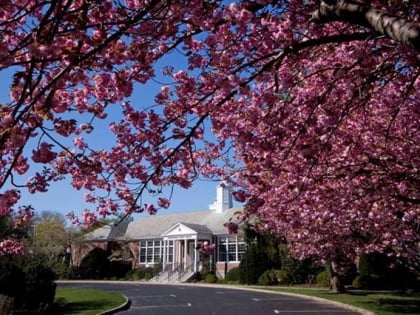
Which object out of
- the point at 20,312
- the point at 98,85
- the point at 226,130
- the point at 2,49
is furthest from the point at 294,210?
the point at 20,312

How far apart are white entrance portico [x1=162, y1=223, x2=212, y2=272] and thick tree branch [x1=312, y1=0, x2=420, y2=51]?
44.6 meters

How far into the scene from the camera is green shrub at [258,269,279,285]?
37.8 meters

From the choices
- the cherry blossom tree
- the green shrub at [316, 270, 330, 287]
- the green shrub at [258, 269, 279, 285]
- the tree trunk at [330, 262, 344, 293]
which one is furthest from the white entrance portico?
the cherry blossom tree

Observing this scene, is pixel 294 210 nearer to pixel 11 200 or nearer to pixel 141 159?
pixel 141 159

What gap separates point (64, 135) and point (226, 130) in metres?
4.50

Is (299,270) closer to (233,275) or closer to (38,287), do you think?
(233,275)

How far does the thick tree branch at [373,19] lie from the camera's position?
4172mm

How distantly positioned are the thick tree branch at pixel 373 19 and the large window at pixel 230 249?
41.7m

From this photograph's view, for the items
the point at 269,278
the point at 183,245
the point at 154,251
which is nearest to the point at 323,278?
the point at 269,278

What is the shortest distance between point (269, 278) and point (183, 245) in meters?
16.3

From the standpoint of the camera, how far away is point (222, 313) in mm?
18172

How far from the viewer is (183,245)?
5272 centimetres

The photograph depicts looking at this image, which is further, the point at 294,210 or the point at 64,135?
the point at 294,210

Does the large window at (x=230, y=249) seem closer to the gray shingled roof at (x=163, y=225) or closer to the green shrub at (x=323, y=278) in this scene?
the gray shingled roof at (x=163, y=225)
